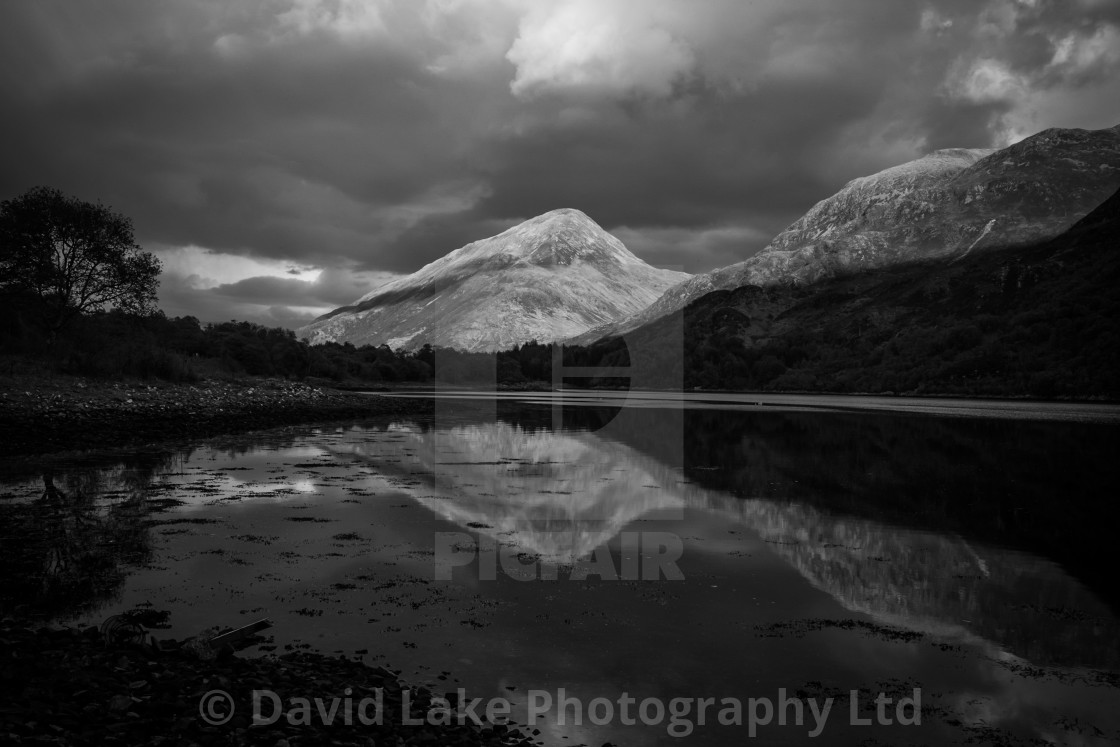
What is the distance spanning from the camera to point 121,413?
59.1m

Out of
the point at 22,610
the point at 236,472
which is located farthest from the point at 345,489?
the point at 22,610

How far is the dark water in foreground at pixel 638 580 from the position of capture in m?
13.4

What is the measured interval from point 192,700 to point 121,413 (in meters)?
58.0

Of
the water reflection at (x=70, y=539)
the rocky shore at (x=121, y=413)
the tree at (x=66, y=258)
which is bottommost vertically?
the water reflection at (x=70, y=539)

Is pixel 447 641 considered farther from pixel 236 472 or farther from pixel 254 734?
pixel 236 472
